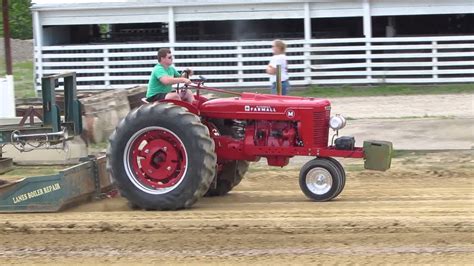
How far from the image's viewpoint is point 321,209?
812 centimetres

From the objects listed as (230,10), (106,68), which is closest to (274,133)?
(230,10)

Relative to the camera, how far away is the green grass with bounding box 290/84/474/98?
20625 mm

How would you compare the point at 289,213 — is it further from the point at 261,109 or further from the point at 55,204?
the point at 55,204

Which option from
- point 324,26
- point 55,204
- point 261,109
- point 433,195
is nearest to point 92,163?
point 55,204

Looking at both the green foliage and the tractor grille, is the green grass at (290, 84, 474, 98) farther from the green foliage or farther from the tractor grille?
the green foliage

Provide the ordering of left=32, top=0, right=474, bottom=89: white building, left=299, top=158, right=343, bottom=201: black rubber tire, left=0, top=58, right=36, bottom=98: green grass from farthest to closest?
left=0, top=58, right=36, bottom=98: green grass < left=32, top=0, right=474, bottom=89: white building < left=299, top=158, right=343, bottom=201: black rubber tire

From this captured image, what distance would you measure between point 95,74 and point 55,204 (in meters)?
15.7

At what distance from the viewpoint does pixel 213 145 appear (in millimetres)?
8234

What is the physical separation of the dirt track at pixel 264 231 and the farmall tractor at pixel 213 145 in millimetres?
242

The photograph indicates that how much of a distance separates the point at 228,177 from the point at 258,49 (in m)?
13.5

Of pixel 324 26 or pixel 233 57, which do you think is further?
pixel 324 26

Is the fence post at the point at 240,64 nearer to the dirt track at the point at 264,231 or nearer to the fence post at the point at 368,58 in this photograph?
the fence post at the point at 368,58

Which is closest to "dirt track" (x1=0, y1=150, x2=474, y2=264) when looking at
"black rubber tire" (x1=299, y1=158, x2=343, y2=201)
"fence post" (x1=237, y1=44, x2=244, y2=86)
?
"black rubber tire" (x1=299, y1=158, x2=343, y2=201)

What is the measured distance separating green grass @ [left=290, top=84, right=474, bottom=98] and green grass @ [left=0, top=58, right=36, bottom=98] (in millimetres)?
A: 7669
